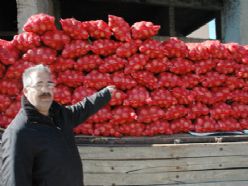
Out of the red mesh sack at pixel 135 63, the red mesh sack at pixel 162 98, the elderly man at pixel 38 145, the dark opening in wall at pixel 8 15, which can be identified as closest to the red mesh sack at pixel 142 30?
the red mesh sack at pixel 135 63

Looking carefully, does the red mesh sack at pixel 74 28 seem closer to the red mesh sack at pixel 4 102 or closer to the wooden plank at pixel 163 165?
the red mesh sack at pixel 4 102

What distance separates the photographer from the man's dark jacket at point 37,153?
2018mm

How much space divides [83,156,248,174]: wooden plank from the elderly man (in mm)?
1211

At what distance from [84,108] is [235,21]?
5.16 metres

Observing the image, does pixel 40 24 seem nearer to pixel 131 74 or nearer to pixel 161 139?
pixel 131 74

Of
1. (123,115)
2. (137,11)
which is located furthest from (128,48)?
(137,11)

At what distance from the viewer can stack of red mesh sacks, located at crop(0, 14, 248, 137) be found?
3.71 meters

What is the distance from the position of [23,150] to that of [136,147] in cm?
173

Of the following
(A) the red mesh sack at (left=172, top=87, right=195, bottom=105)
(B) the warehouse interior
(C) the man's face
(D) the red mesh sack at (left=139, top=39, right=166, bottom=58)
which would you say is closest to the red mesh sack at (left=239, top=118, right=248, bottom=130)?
(A) the red mesh sack at (left=172, top=87, right=195, bottom=105)

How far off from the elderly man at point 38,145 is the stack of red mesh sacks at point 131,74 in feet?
4.69

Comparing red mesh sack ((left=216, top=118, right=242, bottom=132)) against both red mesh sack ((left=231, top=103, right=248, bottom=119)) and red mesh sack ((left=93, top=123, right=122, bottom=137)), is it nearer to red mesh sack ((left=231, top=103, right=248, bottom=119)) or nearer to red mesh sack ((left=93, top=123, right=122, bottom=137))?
red mesh sack ((left=231, top=103, right=248, bottom=119))

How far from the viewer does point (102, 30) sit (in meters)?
3.83

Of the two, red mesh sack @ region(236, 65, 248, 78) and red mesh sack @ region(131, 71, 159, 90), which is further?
red mesh sack @ region(236, 65, 248, 78)

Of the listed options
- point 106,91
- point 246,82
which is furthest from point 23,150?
point 246,82
